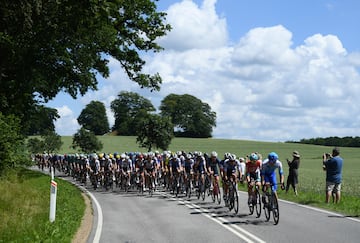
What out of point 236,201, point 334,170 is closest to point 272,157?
point 236,201

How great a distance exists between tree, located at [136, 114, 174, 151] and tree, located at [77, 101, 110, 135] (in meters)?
64.2

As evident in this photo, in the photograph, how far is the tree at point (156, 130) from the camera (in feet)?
194

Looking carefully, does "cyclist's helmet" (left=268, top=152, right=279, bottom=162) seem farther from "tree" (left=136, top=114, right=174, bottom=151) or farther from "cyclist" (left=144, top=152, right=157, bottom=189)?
"tree" (left=136, top=114, right=174, bottom=151)

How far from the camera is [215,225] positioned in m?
12.2

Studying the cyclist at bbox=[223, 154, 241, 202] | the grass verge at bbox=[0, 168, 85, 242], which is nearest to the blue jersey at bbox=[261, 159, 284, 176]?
the cyclist at bbox=[223, 154, 241, 202]

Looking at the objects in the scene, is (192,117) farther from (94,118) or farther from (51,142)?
(51,142)

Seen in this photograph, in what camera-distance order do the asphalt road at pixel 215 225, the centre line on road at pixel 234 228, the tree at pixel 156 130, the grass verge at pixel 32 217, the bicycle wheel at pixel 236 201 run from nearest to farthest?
the grass verge at pixel 32 217 → the centre line on road at pixel 234 228 → the asphalt road at pixel 215 225 → the bicycle wheel at pixel 236 201 → the tree at pixel 156 130

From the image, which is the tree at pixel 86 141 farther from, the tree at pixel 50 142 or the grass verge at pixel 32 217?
the grass verge at pixel 32 217

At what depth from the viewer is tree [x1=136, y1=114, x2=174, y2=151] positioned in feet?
194

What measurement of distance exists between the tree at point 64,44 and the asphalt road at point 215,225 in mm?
6880

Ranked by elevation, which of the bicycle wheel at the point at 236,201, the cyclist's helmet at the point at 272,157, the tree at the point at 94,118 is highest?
the tree at the point at 94,118

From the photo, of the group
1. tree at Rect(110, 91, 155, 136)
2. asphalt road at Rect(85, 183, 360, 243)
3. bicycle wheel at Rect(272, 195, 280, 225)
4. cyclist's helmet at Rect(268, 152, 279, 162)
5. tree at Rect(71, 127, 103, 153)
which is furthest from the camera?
tree at Rect(110, 91, 155, 136)

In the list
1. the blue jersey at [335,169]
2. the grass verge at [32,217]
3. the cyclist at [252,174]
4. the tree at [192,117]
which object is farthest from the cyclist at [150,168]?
the tree at [192,117]

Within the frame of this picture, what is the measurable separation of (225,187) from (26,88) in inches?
554
